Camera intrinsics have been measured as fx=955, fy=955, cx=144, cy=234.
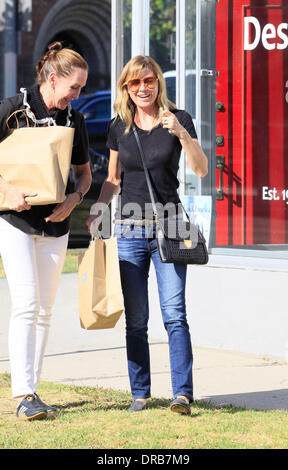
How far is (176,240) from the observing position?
16.1 feet

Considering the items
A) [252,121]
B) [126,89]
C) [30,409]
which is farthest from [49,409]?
[252,121]

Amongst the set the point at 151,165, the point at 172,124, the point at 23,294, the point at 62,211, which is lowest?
the point at 23,294

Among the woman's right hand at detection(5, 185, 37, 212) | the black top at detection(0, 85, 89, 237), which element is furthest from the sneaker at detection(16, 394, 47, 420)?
the woman's right hand at detection(5, 185, 37, 212)

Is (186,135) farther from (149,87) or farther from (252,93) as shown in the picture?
(252,93)

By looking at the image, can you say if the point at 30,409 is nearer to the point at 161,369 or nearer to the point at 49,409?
the point at 49,409

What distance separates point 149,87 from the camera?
16.1 feet

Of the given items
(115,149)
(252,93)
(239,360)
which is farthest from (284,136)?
(115,149)

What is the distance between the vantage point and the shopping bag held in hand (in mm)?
4777

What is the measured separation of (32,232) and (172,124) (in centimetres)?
90

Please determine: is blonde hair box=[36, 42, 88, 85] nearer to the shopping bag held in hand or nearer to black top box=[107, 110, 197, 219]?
the shopping bag held in hand

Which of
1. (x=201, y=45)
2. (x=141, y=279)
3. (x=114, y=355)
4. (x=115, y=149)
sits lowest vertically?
(x=114, y=355)

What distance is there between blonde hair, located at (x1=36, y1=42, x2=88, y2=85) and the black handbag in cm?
46

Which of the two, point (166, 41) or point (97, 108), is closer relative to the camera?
point (166, 41)
